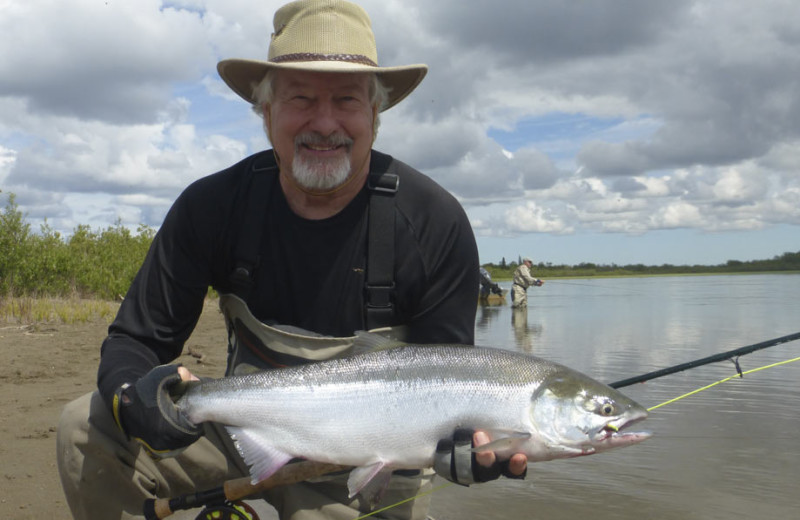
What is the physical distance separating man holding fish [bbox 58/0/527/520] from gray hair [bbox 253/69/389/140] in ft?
0.06

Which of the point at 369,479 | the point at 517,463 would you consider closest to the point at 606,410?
the point at 517,463

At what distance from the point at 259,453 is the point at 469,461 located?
0.94 meters

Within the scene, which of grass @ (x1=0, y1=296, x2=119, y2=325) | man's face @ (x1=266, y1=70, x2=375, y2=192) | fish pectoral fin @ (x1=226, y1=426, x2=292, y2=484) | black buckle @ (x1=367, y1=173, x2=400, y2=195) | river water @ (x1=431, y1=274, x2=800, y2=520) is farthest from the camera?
grass @ (x1=0, y1=296, x2=119, y2=325)

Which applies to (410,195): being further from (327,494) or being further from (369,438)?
(327,494)

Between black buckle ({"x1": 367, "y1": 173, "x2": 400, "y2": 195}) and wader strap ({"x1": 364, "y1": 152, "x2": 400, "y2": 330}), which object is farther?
black buckle ({"x1": 367, "y1": 173, "x2": 400, "y2": 195})

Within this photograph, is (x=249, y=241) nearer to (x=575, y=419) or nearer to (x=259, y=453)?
(x=259, y=453)

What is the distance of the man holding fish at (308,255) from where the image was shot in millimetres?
3543

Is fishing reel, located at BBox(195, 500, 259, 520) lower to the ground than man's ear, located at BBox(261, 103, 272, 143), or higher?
lower

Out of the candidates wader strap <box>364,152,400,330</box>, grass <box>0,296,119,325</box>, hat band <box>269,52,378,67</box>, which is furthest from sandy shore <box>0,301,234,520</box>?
hat band <box>269,52,378,67</box>

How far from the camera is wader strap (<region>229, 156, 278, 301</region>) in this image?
3.59m

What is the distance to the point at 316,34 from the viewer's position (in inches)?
142

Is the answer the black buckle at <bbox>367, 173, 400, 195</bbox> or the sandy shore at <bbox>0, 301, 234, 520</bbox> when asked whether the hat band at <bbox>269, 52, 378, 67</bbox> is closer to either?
the black buckle at <bbox>367, 173, 400, 195</bbox>

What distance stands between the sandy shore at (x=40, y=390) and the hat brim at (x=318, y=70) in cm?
290

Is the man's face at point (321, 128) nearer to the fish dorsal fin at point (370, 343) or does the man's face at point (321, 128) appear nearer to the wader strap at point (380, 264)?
the wader strap at point (380, 264)
